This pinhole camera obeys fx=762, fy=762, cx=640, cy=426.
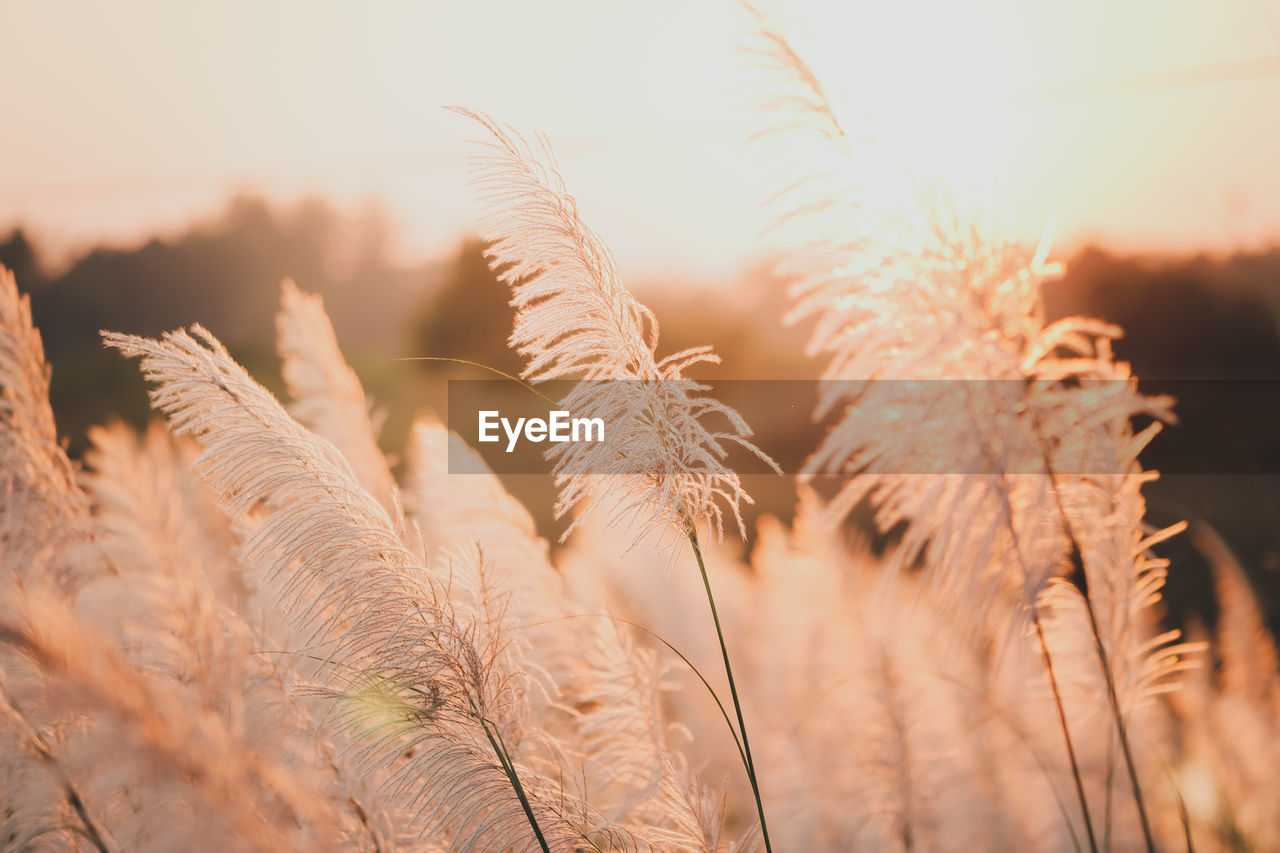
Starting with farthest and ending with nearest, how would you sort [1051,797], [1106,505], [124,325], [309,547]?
1. [124,325]
2. [1051,797]
3. [1106,505]
4. [309,547]

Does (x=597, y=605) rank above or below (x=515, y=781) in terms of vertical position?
above

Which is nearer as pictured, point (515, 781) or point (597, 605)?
point (515, 781)

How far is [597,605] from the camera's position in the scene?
8.56 ft

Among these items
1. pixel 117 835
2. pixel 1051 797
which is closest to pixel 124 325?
pixel 117 835

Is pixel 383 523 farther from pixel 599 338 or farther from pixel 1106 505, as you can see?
pixel 1106 505

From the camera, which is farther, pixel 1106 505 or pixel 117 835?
pixel 117 835

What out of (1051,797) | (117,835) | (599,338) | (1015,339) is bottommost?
(1051,797)

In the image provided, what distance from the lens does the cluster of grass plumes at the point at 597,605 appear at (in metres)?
1.28

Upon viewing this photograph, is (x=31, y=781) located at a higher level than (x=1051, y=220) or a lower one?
lower

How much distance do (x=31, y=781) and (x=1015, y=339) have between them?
227 cm

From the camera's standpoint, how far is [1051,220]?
132 centimetres

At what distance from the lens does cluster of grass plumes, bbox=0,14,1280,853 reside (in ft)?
4.21

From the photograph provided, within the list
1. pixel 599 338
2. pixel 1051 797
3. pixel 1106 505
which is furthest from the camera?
pixel 1051 797

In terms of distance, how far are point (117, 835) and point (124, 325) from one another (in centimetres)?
968
